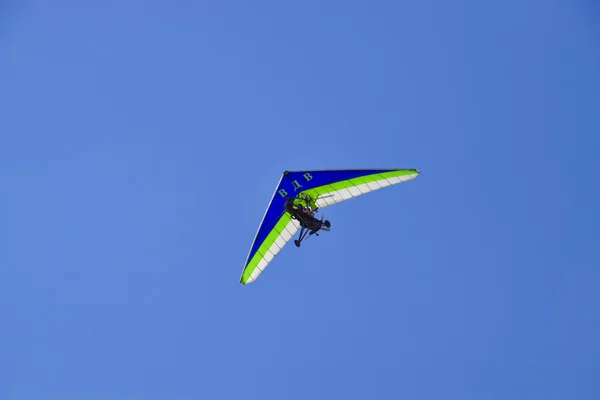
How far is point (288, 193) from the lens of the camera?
30.4 meters

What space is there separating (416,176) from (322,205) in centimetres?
430

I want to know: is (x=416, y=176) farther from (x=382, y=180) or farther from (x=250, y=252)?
(x=250, y=252)

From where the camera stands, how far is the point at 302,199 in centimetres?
3044

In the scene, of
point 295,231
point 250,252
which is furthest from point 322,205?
point 250,252

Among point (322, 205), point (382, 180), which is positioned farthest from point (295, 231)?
point (382, 180)

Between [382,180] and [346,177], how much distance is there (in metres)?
1.59

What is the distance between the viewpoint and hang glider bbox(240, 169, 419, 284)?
3012cm

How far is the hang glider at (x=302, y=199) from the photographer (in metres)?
30.1

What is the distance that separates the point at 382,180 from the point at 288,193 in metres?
4.14

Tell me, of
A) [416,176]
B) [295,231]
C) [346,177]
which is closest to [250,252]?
[295,231]

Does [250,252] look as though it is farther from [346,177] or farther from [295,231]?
[346,177]

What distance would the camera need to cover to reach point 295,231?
31906 mm

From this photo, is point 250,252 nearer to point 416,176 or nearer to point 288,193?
point 288,193

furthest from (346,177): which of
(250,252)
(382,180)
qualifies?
(250,252)
